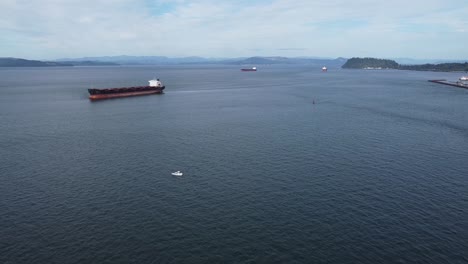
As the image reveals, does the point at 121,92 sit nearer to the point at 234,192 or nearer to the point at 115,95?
the point at 115,95

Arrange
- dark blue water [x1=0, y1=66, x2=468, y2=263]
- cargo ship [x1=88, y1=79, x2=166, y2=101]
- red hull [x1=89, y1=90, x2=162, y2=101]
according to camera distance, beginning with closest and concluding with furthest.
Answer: dark blue water [x1=0, y1=66, x2=468, y2=263], red hull [x1=89, y1=90, x2=162, y2=101], cargo ship [x1=88, y1=79, x2=166, y2=101]

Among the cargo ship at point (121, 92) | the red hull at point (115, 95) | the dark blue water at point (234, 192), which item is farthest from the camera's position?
the cargo ship at point (121, 92)

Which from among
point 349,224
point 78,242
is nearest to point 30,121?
point 78,242

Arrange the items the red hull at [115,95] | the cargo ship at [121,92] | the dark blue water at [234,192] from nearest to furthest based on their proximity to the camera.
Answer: the dark blue water at [234,192] < the red hull at [115,95] < the cargo ship at [121,92]

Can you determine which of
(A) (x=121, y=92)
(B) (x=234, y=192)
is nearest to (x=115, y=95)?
(A) (x=121, y=92)

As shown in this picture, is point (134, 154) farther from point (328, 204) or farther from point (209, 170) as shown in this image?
point (328, 204)

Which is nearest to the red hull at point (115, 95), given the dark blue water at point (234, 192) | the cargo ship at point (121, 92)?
the cargo ship at point (121, 92)

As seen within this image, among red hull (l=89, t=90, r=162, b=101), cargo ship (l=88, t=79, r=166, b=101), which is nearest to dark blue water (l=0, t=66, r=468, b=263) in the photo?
red hull (l=89, t=90, r=162, b=101)

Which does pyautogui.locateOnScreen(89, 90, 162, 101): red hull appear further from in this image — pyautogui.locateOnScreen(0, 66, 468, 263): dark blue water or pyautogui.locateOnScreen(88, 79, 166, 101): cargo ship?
pyautogui.locateOnScreen(0, 66, 468, 263): dark blue water

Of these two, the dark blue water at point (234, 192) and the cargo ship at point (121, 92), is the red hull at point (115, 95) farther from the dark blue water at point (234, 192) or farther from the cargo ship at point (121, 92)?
the dark blue water at point (234, 192)
